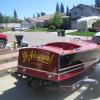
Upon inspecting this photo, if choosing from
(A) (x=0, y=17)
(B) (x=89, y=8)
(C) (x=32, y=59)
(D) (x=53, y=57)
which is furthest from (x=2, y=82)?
(A) (x=0, y=17)

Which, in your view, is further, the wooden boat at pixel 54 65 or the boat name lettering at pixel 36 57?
the boat name lettering at pixel 36 57

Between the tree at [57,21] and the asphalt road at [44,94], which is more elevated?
the tree at [57,21]

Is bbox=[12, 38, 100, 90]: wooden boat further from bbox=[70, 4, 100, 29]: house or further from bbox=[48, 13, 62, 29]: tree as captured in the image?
bbox=[70, 4, 100, 29]: house

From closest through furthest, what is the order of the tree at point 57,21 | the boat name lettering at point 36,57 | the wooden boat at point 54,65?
the wooden boat at point 54,65 < the boat name lettering at point 36,57 < the tree at point 57,21

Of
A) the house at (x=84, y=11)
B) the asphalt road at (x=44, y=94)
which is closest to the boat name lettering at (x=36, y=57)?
the asphalt road at (x=44, y=94)

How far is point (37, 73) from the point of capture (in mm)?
7898

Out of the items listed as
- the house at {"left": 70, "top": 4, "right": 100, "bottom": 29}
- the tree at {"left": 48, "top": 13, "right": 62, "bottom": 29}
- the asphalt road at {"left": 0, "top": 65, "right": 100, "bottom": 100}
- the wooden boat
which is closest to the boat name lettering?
the wooden boat

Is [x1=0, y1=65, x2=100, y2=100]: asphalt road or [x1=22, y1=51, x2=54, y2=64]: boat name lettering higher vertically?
[x1=22, y1=51, x2=54, y2=64]: boat name lettering

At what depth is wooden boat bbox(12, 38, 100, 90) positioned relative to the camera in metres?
7.62

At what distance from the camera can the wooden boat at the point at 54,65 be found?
25.0ft

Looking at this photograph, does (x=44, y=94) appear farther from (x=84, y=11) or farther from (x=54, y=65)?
(x=84, y=11)

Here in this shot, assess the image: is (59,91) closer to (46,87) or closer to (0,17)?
(46,87)

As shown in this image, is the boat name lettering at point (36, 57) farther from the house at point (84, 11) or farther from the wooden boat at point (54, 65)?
the house at point (84, 11)

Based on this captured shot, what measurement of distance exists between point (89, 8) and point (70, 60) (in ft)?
→ 184
